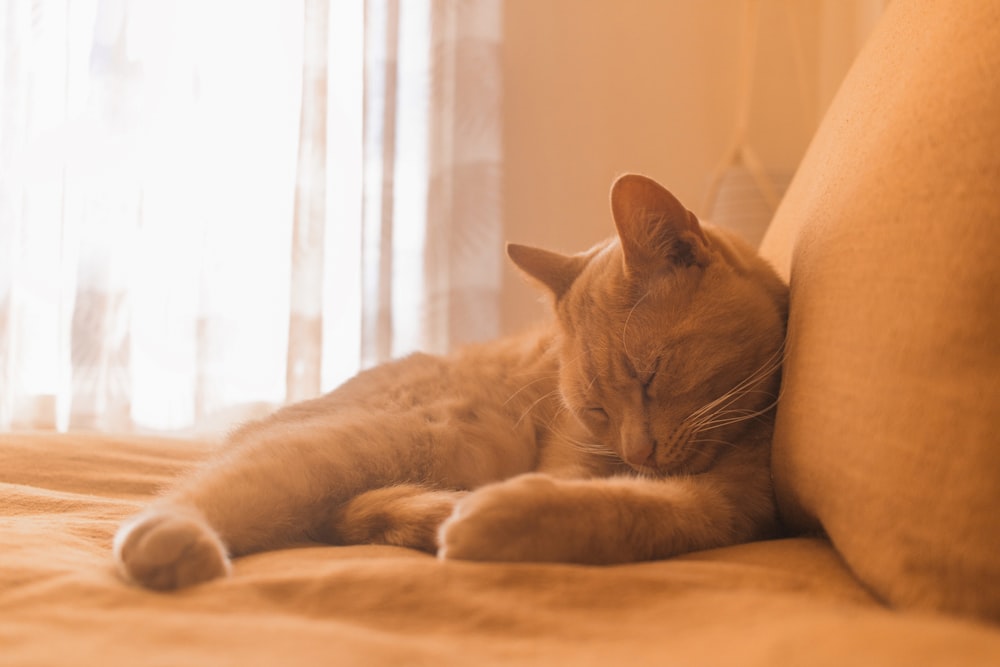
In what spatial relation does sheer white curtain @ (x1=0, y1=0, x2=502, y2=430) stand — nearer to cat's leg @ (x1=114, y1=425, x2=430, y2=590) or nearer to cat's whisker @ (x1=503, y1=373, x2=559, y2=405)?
cat's whisker @ (x1=503, y1=373, x2=559, y2=405)

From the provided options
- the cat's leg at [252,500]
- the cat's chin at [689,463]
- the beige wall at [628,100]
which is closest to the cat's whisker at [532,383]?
the cat's leg at [252,500]

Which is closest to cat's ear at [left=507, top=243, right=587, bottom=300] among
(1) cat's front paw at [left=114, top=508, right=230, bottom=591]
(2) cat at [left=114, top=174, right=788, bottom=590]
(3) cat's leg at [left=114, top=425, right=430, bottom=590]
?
(2) cat at [left=114, top=174, right=788, bottom=590]

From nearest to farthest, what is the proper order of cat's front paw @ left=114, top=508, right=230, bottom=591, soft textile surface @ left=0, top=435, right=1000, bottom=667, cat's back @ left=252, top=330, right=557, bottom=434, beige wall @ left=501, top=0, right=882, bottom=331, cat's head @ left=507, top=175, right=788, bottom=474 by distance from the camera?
soft textile surface @ left=0, top=435, right=1000, bottom=667 → cat's front paw @ left=114, top=508, right=230, bottom=591 → cat's head @ left=507, top=175, right=788, bottom=474 → cat's back @ left=252, top=330, right=557, bottom=434 → beige wall @ left=501, top=0, right=882, bottom=331

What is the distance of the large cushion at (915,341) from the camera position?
751mm

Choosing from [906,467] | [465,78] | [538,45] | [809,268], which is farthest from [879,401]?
[538,45]

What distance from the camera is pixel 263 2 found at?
3.32 meters

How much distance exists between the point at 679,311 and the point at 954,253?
529 mm

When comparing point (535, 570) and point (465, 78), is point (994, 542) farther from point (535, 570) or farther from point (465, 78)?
point (465, 78)

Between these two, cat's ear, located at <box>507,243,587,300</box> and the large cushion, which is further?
cat's ear, located at <box>507,243,587,300</box>

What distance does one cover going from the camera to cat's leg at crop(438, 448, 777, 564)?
941mm

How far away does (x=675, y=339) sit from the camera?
1.29 metres

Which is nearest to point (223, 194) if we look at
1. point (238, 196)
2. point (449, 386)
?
point (238, 196)

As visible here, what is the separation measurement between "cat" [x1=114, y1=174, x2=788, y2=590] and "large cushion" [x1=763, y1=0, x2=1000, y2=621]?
164mm

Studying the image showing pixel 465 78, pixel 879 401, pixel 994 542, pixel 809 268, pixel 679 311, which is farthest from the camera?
pixel 465 78
